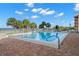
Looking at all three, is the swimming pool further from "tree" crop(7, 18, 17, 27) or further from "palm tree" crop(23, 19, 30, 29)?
"tree" crop(7, 18, 17, 27)

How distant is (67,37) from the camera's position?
5.04 meters

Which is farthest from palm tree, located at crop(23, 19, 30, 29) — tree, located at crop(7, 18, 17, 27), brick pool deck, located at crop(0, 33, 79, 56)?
brick pool deck, located at crop(0, 33, 79, 56)

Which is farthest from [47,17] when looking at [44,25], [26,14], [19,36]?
[19,36]

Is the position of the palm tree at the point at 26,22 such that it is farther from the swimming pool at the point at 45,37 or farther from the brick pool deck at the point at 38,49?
the brick pool deck at the point at 38,49

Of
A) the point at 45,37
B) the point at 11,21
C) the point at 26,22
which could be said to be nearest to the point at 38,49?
the point at 45,37

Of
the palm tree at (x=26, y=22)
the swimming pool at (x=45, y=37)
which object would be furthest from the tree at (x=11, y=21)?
the swimming pool at (x=45, y=37)

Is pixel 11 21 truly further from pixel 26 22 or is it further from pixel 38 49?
pixel 38 49

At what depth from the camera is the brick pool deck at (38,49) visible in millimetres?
4781

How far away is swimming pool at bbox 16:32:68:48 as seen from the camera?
16.4ft

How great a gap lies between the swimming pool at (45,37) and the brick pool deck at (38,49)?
0.44ft

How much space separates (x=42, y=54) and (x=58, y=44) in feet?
1.60

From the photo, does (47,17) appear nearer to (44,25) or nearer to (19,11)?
(44,25)

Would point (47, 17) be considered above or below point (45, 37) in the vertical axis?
above

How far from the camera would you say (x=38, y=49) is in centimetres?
484
